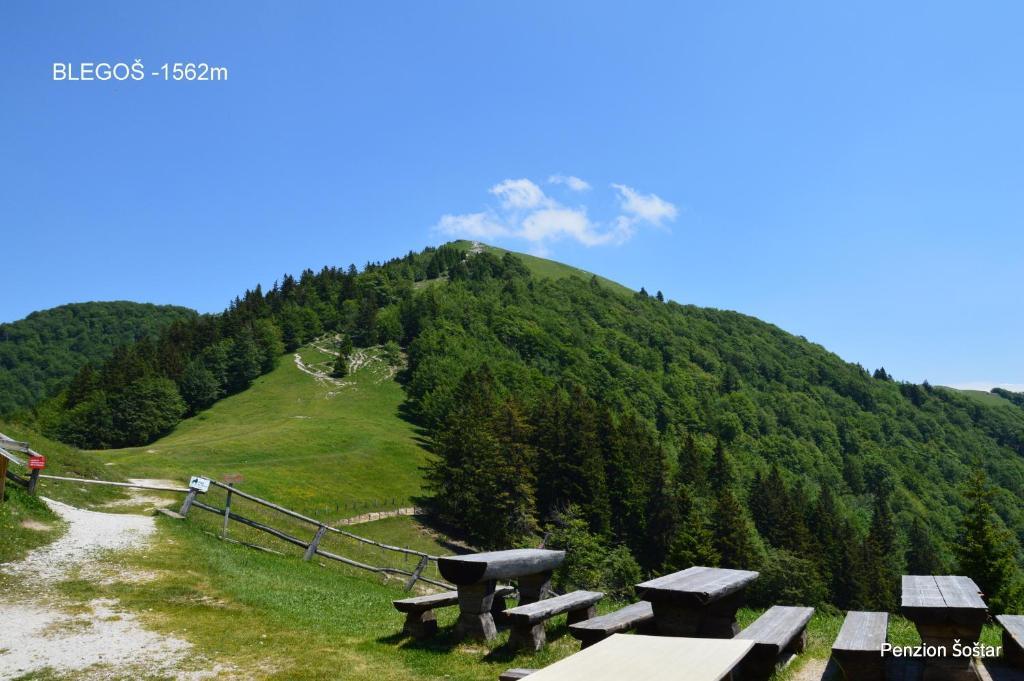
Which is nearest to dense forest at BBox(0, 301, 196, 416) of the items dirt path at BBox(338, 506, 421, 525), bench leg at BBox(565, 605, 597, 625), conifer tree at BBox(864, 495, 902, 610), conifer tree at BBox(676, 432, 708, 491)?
dirt path at BBox(338, 506, 421, 525)

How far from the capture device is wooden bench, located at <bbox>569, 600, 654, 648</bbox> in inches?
303

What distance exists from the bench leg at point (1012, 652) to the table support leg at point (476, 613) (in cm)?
675

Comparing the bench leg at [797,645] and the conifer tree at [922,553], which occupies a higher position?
the bench leg at [797,645]

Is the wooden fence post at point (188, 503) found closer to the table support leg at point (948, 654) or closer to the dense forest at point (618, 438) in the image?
the table support leg at point (948, 654)

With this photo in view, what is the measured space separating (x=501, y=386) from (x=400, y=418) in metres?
24.3

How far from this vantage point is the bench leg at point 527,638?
353 inches

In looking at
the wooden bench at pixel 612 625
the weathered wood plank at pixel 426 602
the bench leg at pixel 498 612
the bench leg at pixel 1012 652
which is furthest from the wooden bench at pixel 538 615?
the bench leg at pixel 1012 652

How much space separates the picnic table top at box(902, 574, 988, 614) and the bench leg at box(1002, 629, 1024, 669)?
901mm

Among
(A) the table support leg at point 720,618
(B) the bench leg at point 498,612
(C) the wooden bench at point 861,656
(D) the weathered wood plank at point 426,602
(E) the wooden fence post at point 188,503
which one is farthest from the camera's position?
(E) the wooden fence post at point 188,503

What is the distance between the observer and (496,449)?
62156mm

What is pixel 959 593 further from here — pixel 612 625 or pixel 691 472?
pixel 691 472

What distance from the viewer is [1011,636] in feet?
23.4

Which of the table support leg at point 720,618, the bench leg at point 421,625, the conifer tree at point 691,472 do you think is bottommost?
the conifer tree at point 691,472

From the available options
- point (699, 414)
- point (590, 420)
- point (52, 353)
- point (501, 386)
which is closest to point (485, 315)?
point (501, 386)
